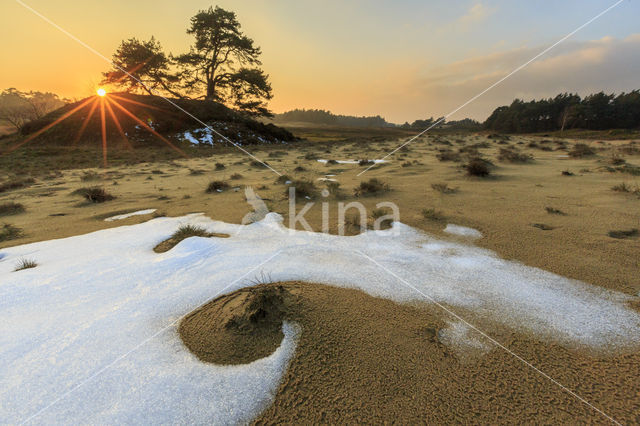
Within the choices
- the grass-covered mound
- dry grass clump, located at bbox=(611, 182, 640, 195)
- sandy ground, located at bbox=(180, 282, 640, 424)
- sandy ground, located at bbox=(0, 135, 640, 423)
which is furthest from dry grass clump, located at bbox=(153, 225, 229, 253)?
the grass-covered mound

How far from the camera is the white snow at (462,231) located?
3.89m

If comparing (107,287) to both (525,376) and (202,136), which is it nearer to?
(525,376)

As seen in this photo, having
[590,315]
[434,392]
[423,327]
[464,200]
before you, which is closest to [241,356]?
[434,392]

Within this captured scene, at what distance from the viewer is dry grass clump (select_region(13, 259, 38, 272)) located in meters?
3.00

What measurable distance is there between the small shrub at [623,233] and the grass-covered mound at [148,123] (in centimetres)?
2622

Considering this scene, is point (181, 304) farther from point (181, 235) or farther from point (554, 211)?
point (554, 211)

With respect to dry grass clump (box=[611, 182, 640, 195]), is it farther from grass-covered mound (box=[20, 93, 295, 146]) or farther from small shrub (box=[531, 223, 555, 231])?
grass-covered mound (box=[20, 93, 295, 146])

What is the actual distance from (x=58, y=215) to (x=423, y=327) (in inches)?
293

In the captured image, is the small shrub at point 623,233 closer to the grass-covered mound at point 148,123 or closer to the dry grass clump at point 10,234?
the dry grass clump at point 10,234

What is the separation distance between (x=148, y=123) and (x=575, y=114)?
69.9 m

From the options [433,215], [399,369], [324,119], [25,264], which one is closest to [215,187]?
[25,264]

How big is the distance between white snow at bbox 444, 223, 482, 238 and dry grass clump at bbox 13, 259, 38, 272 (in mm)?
5701

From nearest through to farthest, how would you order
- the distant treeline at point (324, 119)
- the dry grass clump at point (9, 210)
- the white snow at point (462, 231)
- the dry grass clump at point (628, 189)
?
the white snow at point (462, 231), the dry grass clump at point (628, 189), the dry grass clump at point (9, 210), the distant treeline at point (324, 119)

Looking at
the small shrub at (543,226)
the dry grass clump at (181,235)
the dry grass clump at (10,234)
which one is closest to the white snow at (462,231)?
the small shrub at (543,226)
